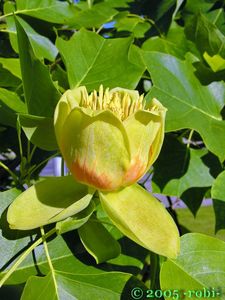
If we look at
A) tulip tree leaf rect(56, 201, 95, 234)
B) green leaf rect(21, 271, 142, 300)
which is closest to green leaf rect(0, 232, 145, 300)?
green leaf rect(21, 271, 142, 300)

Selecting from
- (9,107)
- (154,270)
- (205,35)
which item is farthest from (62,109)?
(205,35)

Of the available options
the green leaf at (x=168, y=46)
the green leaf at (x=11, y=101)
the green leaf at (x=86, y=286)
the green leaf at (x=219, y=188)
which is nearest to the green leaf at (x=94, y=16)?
the green leaf at (x=168, y=46)

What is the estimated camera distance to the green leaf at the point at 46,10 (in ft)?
3.43

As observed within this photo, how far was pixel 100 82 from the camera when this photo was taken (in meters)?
0.84

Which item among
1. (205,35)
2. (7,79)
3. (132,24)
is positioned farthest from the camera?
(132,24)

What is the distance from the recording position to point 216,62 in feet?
3.10

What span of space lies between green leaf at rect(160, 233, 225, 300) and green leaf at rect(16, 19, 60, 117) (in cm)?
28

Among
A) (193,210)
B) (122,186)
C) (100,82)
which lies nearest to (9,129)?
(100,82)

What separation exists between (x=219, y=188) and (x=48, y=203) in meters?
0.32

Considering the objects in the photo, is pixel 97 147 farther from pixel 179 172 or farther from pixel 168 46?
pixel 168 46

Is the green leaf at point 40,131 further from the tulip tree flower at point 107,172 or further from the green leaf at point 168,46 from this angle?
the green leaf at point 168,46

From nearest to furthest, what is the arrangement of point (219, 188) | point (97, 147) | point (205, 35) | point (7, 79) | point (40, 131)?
1. point (97, 147)
2. point (40, 131)
3. point (219, 188)
4. point (7, 79)
5. point (205, 35)

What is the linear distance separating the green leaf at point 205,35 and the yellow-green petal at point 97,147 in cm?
53

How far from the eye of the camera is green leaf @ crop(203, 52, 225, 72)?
941 mm
